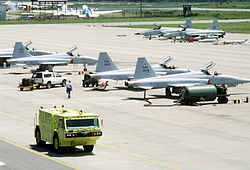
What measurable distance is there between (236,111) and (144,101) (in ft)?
34.0

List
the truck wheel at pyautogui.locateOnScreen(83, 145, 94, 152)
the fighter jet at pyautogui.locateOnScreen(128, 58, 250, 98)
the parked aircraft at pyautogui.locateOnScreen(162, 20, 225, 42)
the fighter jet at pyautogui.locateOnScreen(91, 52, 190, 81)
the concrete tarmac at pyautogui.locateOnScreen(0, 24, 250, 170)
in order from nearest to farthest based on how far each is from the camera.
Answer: the concrete tarmac at pyautogui.locateOnScreen(0, 24, 250, 170), the truck wheel at pyautogui.locateOnScreen(83, 145, 94, 152), the fighter jet at pyautogui.locateOnScreen(128, 58, 250, 98), the fighter jet at pyautogui.locateOnScreen(91, 52, 190, 81), the parked aircraft at pyautogui.locateOnScreen(162, 20, 225, 42)

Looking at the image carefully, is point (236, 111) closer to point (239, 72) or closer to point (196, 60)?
point (239, 72)

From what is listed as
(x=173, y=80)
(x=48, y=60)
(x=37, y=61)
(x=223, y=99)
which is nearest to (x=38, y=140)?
(x=223, y=99)

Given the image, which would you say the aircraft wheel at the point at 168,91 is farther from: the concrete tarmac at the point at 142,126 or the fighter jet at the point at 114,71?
the fighter jet at the point at 114,71

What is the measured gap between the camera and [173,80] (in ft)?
210

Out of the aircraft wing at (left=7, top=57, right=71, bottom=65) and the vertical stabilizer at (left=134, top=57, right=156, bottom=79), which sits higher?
the vertical stabilizer at (left=134, top=57, right=156, bottom=79)

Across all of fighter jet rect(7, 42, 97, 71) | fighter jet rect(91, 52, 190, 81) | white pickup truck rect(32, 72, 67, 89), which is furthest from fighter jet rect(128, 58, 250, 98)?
fighter jet rect(7, 42, 97, 71)

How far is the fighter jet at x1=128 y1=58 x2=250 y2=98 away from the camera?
63156 mm

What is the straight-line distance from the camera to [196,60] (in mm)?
108062

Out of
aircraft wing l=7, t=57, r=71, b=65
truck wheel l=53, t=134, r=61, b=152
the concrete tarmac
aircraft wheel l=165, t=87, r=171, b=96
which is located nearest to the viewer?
the concrete tarmac

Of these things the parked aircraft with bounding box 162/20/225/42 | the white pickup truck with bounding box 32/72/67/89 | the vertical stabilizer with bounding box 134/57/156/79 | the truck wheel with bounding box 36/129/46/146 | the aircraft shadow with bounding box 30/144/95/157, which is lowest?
the parked aircraft with bounding box 162/20/225/42

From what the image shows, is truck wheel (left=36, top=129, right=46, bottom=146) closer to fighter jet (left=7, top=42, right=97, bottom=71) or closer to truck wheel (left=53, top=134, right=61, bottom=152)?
truck wheel (left=53, top=134, right=61, bottom=152)

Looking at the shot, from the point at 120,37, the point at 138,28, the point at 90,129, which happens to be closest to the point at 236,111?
the point at 90,129

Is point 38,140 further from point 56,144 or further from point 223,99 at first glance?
point 223,99
